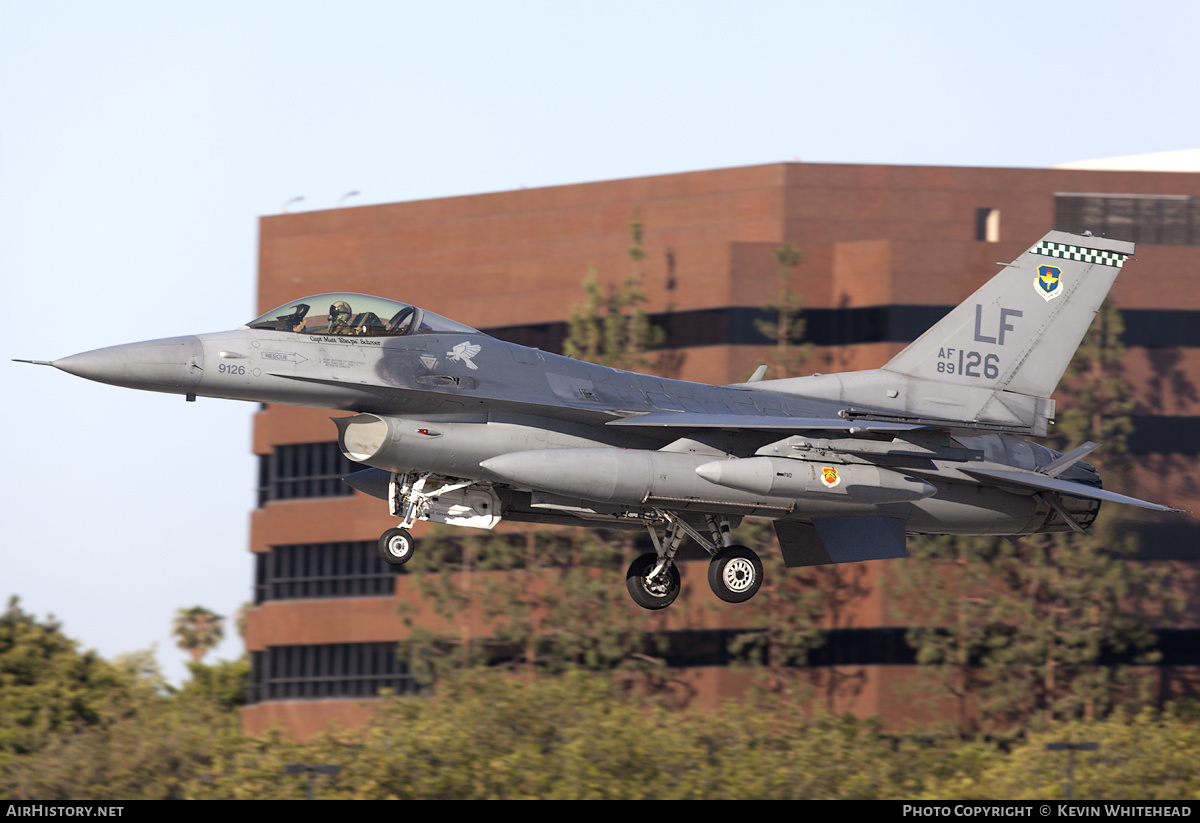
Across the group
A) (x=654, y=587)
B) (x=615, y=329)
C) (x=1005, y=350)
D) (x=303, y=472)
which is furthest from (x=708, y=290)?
(x=654, y=587)

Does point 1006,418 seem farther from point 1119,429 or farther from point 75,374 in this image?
point 1119,429

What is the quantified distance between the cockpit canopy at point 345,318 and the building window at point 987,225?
87.7ft

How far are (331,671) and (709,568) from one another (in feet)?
94.1

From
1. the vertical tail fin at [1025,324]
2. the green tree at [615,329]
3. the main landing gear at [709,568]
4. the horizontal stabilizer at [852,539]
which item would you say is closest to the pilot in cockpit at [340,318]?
the main landing gear at [709,568]

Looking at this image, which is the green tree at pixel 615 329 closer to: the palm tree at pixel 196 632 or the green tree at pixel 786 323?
the green tree at pixel 786 323

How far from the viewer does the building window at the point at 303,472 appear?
45375mm

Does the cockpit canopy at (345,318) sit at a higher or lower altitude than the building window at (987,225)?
lower

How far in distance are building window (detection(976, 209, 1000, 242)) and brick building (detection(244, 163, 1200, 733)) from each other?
65 millimetres

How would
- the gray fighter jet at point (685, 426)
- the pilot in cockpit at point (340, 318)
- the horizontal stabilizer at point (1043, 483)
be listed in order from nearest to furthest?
the gray fighter jet at point (685, 426) → the pilot in cockpit at point (340, 318) → the horizontal stabilizer at point (1043, 483)

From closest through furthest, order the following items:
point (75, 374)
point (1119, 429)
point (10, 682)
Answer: point (75, 374) < point (1119, 429) < point (10, 682)

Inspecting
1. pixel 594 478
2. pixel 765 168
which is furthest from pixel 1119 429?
pixel 594 478

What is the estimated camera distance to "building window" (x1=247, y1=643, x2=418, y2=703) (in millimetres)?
45625

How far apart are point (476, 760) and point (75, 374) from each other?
60.5 ft

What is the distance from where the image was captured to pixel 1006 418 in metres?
22.2
